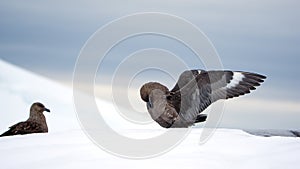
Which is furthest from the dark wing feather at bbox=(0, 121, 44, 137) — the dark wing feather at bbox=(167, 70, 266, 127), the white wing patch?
the white wing patch

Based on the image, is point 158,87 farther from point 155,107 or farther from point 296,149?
point 296,149

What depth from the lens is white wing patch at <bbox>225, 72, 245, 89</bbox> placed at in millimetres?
5734

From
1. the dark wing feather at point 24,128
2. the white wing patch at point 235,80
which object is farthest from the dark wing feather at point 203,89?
the dark wing feather at point 24,128

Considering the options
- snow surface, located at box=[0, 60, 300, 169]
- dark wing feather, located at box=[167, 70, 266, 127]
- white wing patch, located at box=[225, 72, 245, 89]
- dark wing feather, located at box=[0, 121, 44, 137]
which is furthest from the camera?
white wing patch, located at box=[225, 72, 245, 89]

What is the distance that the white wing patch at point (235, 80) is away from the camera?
5734mm

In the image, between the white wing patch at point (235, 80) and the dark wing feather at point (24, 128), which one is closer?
the dark wing feather at point (24, 128)

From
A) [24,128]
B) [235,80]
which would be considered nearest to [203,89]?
[235,80]

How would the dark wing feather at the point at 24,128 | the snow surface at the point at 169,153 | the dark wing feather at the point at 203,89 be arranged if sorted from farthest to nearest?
1. the dark wing feather at the point at 24,128
2. the dark wing feather at the point at 203,89
3. the snow surface at the point at 169,153

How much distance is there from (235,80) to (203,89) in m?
0.57

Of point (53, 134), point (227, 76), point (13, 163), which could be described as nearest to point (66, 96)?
point (227, 76)

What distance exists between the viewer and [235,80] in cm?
576

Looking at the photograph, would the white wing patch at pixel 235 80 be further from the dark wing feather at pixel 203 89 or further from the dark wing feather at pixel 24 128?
the dark wing feather at pixel 24 128

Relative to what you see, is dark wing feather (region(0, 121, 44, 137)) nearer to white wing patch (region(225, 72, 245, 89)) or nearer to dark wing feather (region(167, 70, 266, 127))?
dark wing feather (region(167, 70, 266, 127))

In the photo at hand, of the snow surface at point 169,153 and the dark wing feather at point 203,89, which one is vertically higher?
the dark wing feather at point 203,89
